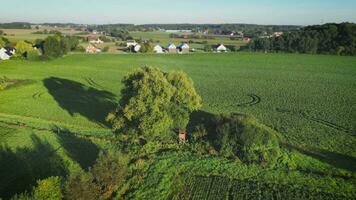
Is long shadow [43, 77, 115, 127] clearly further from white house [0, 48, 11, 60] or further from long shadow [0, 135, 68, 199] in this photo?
white house [0, 48, 11, 60]

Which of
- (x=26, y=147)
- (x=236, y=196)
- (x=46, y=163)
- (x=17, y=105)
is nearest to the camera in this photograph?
(x=236, y=196)

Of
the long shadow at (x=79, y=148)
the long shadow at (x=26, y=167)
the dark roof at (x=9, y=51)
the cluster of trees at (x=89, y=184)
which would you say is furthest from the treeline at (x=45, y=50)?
the cluster of trees at (x=89, y=184)

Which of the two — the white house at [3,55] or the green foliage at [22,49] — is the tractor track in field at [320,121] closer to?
the green foliage at [22,49]

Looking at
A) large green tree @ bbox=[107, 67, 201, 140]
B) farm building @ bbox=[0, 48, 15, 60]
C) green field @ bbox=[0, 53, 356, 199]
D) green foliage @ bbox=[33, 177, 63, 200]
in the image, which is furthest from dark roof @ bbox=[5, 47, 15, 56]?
green foliage @ bbox=[33, 177, 63, 200]

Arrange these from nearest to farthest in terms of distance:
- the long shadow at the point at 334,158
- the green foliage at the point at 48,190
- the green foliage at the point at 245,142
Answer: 1. the green foliage at the point at 48,190
2. the long shadow at the point at 334,158
3. the green foliage at the point at 245,142

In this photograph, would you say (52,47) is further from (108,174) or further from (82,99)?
(108,174)

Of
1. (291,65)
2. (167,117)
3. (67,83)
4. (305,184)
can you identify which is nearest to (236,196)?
(305,184)

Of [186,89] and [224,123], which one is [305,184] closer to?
[224,123]

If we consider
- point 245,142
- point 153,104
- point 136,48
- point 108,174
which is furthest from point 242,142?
point 136,48
